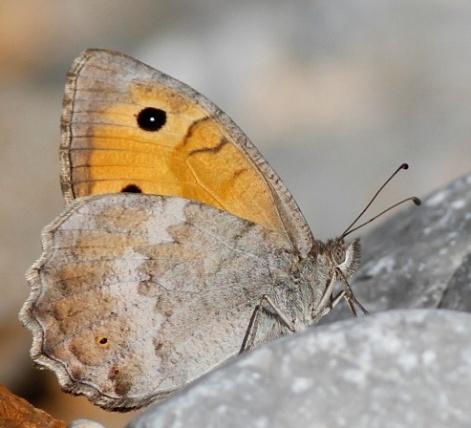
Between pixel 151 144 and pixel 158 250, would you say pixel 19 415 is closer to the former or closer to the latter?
pixel 158 250

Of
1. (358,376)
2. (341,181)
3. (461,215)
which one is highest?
(358,376)

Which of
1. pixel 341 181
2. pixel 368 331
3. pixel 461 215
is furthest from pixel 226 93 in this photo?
pixel 368 331

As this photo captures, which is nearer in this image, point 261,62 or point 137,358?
point 137,358

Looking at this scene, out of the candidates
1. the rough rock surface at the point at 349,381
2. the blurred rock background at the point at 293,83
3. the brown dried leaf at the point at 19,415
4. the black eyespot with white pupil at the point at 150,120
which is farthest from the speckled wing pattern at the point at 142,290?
the blurred rock background at the point at 293,83

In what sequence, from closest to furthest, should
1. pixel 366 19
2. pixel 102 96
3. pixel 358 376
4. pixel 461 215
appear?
pixel 358 376 < pixel 102 96 < pixel 461 215 < pixel 366 19

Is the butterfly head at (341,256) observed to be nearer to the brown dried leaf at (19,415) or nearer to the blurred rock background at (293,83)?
the brown dried leaf at (19,415)

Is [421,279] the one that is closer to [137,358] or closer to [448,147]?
[137,358]

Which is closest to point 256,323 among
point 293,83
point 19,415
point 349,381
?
point 19,415
